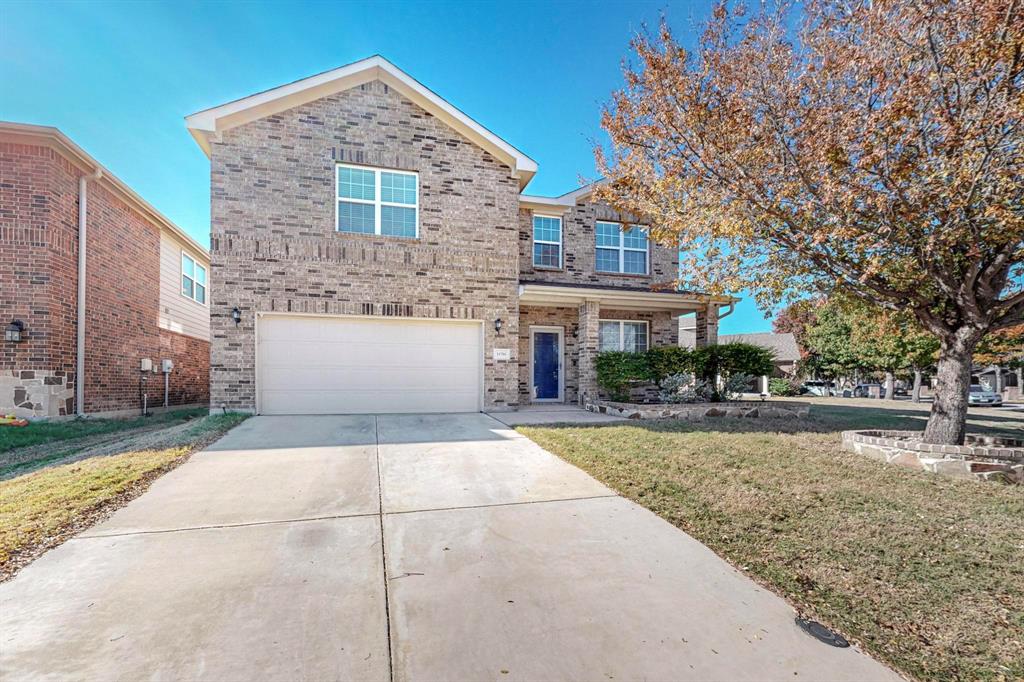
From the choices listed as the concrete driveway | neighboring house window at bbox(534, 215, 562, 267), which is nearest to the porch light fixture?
the concrete driveway

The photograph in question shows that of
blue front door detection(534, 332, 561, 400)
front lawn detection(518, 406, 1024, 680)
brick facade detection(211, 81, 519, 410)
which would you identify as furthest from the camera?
blue front door detection(534, 332, 561, 400)

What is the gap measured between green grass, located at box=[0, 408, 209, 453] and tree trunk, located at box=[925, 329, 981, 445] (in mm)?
12861

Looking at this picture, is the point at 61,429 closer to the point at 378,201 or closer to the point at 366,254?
the point at 366,254

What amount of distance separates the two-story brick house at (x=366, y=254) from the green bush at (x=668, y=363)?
4.63 feet

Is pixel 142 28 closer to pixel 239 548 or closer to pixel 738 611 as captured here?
pixel 239 548

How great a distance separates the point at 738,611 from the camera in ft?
7.75

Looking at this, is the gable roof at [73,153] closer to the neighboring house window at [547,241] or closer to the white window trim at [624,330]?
the neighboring house window at [547,241]

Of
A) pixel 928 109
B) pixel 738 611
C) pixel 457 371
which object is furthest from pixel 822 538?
pixel 457 371

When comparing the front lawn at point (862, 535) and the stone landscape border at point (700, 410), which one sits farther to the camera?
the stone landscape border at point (700, 410)

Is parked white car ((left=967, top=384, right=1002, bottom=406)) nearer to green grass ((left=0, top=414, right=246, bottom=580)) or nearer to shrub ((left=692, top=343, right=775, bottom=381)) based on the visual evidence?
shrub ((left=692, top=343, right=775, bottom=381))

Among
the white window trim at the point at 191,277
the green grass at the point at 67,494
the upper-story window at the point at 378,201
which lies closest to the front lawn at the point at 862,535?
the green grass at the point at 67,494

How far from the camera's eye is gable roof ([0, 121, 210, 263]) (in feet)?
25.9

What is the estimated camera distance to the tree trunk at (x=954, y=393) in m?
5.57

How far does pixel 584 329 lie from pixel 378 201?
18.7 feet
